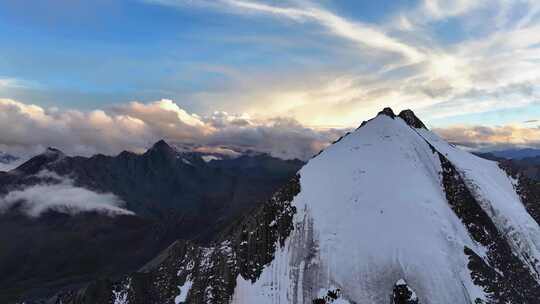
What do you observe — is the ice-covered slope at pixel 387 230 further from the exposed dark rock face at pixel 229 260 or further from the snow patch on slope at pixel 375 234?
the exposed dark rock face at pixel 229 260

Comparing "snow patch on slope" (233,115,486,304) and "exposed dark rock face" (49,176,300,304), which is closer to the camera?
"snow patch on slope" (233,115,486,304)

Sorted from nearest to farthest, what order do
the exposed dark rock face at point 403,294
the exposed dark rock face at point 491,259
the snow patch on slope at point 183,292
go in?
the exposed dark rock face at point 403,294, the exposed dark rock face at point 491,259, the snow patch on slope at point 183,292

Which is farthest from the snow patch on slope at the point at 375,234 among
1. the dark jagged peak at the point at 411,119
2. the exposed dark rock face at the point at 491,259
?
the dark jagged peak at the point at 411,119

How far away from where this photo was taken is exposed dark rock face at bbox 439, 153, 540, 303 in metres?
122

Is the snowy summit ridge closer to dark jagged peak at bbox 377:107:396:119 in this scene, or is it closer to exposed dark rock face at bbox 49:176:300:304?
exposed dark rock face at bbox 49:176:300:304

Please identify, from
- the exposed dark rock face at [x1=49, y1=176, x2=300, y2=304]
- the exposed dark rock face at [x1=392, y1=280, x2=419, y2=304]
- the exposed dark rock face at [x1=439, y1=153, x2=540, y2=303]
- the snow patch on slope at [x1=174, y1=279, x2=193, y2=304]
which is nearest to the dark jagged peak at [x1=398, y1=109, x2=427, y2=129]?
the exposed dark rock face at [x1=439, y1=153, x2=540, y2=303]

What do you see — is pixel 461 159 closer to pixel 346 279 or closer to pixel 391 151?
pixel 391 151

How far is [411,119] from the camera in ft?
631

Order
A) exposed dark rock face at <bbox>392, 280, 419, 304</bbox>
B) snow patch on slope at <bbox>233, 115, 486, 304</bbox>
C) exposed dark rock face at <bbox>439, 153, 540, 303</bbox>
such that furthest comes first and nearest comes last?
snow patch on slope at <bbox>233, 115, 486, 304</bbox> → exposed dark rock face at <bbox>439, 153, 540, 303</bbox> → exposed dark rock face at <bbox>392, 280, 419, 304</bbox>

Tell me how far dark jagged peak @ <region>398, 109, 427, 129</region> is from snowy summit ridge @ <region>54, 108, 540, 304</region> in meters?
8.94

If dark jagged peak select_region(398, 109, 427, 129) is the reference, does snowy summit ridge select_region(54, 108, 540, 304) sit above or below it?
below

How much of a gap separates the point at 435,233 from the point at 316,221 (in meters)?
37.8

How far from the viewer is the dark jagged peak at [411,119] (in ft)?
626

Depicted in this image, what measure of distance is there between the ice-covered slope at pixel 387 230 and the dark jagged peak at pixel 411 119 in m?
19.2
